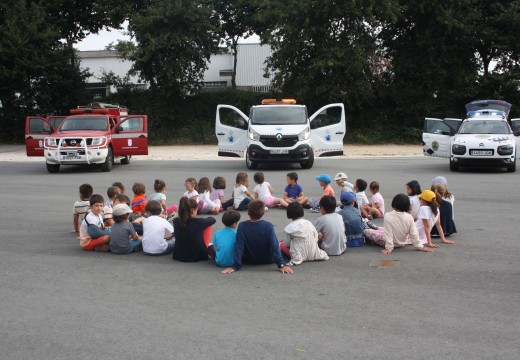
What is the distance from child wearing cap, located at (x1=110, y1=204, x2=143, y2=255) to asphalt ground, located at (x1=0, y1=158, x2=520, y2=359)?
17cm

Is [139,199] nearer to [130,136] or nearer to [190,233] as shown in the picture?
[190,233]

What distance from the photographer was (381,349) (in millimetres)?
5371

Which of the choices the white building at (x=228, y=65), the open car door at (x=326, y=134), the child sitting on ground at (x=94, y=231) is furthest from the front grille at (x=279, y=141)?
the white building at (x=228, y=65)

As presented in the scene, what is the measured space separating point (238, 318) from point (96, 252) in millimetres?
3782

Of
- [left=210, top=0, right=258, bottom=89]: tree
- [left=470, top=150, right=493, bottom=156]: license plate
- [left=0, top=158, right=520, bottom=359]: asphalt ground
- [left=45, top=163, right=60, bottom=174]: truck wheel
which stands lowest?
[left=0, top=158, right=520, bottom=359]: asphalt ground

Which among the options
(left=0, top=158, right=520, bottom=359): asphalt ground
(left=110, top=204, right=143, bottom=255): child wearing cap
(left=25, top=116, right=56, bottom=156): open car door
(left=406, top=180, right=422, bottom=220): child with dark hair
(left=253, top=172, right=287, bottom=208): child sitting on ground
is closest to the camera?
(left=0, top=158, right=520, bottom=359): asphalt ground

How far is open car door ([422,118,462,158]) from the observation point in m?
20.7

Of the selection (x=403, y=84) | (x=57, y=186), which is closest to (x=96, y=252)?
(x=57, y=186)

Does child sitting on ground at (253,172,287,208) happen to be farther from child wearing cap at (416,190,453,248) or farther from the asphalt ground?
child wearing cap at (416,190,453,248)

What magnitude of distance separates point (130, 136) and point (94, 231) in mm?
13235

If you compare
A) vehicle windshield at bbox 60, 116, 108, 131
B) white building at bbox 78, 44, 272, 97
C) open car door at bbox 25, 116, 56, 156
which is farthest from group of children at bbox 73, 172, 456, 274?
white building at bbox 78, 44, 272, 97

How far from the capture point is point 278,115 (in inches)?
851

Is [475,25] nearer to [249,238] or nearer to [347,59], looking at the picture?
[347,59]

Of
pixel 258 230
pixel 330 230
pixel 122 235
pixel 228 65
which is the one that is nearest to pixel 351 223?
pixel 330 230
